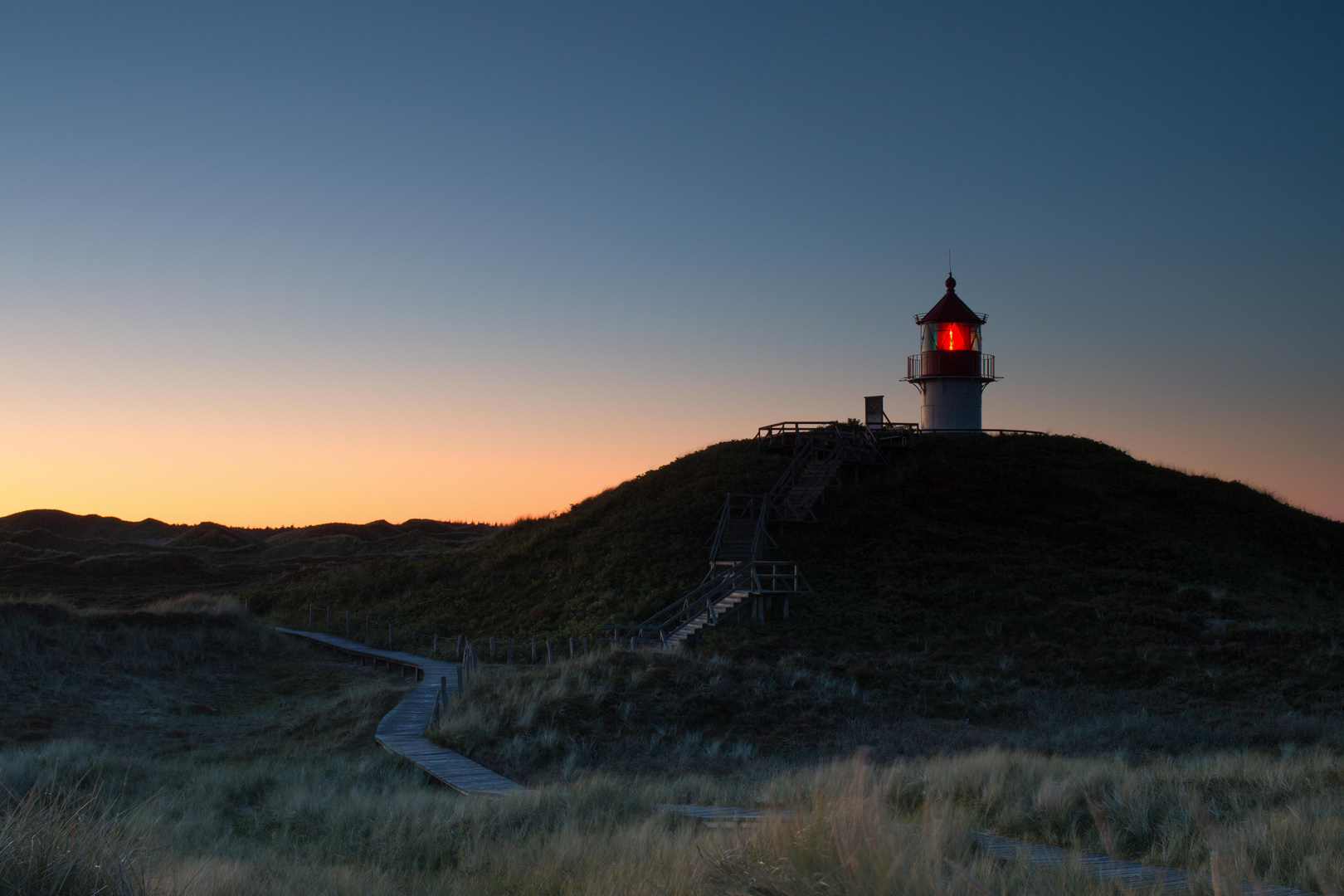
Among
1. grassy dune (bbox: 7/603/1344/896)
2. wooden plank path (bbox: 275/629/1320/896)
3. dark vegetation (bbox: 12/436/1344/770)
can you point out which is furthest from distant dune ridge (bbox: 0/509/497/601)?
grassy dune (bbox: 7/603/1344/896)

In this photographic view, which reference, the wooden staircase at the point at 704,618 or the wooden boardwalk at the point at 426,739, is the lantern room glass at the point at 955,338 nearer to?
the wooden staircase at the point at 704,618

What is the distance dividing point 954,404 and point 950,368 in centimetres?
226

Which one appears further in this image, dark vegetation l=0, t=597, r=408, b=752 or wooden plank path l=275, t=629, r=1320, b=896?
dark vegetation l=0, t=597, r=408, b=752

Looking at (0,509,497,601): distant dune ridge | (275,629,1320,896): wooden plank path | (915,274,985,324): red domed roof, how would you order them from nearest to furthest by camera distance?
(275,629,1320,896): wooden plank path → (915,274,985,324): red domed roof → (0,509,497,601): distant dune ridge

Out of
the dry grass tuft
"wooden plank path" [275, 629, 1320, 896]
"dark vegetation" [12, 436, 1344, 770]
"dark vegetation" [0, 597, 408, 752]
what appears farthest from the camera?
"dark vegetation" [0, 597, 408, 752]

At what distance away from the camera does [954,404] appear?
5038 cm

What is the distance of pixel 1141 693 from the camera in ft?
74.3

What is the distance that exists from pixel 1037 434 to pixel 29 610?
4761cm

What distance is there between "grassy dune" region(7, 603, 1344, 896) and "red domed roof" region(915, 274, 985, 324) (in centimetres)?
3158

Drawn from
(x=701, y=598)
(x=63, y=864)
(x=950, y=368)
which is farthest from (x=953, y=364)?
(x=63, y=864)

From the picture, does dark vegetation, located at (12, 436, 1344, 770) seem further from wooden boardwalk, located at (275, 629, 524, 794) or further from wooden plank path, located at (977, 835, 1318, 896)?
wooden plank path, located at (977, 835, 1318, 896)

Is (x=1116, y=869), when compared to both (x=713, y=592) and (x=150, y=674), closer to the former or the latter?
(x=713, y=592)

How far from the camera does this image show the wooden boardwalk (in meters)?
13.9

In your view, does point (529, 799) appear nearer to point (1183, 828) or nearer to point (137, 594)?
point (1183, 828)
